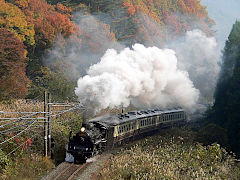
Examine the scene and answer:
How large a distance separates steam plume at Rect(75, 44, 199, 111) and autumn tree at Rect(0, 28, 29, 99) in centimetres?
933

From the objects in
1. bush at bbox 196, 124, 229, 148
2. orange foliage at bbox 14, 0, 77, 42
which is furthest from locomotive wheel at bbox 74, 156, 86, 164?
orange foliage at bbox 14, 0, 77, 42

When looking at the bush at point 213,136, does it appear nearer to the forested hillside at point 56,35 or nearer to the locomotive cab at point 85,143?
the locomotive cab at point 85,143

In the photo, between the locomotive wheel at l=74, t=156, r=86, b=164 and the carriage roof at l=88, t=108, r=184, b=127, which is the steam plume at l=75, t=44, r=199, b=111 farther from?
the locomotive wheel at l=74, t=156, r=86, b=164

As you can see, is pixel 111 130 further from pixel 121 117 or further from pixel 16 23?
pixel 16 23

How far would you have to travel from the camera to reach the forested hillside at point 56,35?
103 ft

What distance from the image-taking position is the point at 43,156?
1964 cm

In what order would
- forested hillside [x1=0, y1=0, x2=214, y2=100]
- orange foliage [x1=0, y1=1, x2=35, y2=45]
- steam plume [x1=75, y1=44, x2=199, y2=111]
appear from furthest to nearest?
orange foliage [x1=0, y1=1, x2=35, y2=45] → forested hillside [x1=0, y1=0, x2=214, y2=100] → steam plume [x1=75, y1=44, x2=199, y2=111]

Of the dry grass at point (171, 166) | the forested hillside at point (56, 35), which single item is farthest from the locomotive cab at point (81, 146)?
the forested hillside at point (56, 35)

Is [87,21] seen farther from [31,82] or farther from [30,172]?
[30,172]

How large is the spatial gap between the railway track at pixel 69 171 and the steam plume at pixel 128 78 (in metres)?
4.30

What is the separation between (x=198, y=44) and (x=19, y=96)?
35.5 m

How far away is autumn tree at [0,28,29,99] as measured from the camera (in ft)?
96.6

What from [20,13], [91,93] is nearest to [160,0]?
[20,13]

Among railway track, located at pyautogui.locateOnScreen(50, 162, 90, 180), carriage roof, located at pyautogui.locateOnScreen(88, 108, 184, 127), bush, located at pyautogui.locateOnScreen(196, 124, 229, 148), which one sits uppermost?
carriage roof, located at pyautogui.locateOnScreen(88, 108, 184, 127)
